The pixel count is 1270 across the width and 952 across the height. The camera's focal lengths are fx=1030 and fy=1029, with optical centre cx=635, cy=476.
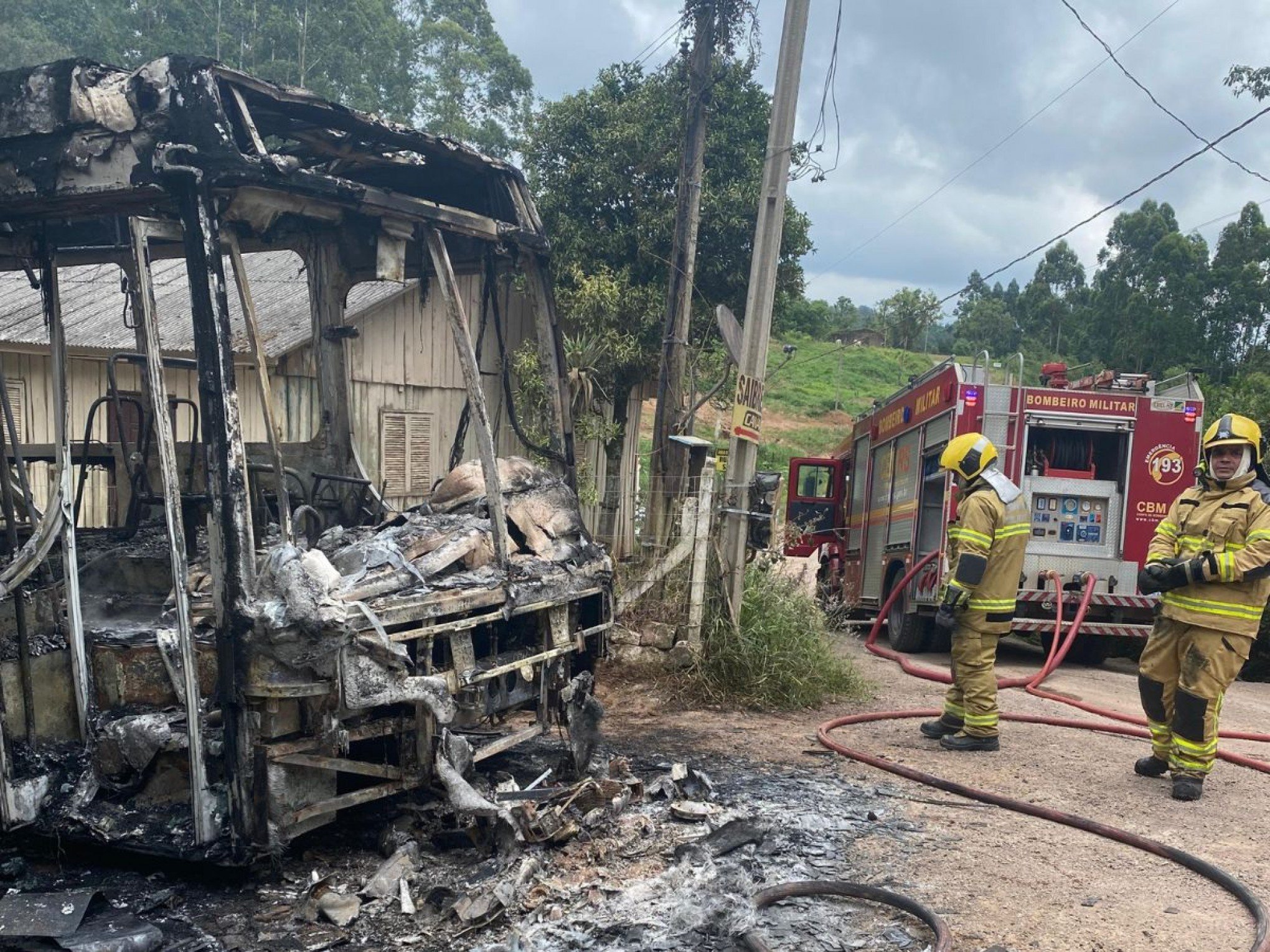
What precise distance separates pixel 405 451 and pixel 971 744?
26.2 ft

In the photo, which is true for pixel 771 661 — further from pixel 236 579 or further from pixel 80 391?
pixel 80 391

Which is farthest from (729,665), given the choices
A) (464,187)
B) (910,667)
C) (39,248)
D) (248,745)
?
(39,248)

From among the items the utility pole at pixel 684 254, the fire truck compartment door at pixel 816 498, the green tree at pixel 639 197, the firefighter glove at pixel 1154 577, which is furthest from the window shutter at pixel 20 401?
the firefighter glove at pixel 1154 577

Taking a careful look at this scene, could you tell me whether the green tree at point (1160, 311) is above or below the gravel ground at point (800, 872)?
above

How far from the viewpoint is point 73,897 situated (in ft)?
11.0

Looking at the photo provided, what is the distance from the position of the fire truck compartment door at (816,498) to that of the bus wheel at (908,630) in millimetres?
3093

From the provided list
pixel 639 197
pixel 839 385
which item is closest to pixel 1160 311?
pixel 839 385

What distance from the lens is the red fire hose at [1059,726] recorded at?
3.83 meters

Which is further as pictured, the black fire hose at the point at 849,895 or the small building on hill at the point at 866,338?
the small building on hill at the point at 866,338

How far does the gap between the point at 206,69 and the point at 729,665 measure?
4.78 meters

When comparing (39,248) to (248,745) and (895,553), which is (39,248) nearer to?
(248,745)

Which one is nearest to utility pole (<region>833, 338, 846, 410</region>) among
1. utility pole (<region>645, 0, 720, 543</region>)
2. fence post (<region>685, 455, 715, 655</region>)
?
utility pole (<region>645, 0, 720, 543</region>)

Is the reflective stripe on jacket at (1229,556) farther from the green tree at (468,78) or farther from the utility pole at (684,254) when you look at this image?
the green tree at (468,78)

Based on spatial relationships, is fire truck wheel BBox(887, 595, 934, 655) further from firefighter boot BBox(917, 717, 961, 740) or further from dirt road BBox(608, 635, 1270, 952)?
firefighter boot BBox(917, 717, 961, 740)
